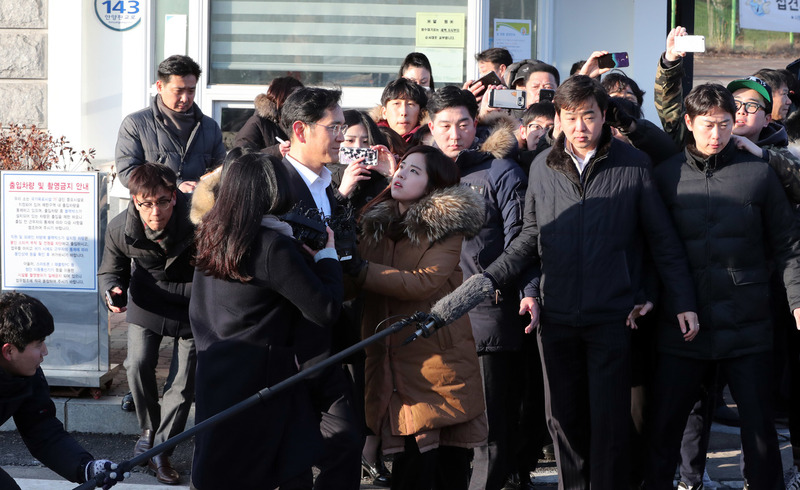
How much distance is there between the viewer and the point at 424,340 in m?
4.21

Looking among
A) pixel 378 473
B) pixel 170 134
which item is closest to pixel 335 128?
pixel 378 473

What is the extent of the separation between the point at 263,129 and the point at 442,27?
296cm

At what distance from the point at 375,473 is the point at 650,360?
63.4 inches

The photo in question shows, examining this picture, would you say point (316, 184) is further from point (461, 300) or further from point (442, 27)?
point (442, 27)

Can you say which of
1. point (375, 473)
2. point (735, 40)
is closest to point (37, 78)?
point (375, 473)

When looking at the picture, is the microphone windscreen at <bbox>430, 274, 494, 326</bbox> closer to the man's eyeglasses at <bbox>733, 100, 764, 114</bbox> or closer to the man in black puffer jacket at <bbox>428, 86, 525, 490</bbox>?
the man in black puffer jacket at <bbox>428, 86, 525, 490</bbox>

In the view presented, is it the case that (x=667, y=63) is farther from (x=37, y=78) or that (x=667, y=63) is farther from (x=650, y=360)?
(x=37, y=78)

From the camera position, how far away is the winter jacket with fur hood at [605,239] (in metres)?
4.40

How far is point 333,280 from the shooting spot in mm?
3592

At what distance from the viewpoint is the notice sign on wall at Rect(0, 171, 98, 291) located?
5832 millimetres

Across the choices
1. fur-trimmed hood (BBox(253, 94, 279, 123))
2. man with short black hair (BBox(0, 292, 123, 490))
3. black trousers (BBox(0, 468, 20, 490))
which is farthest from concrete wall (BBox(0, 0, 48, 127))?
black trousers (BBox(0, 468, 20, 490))

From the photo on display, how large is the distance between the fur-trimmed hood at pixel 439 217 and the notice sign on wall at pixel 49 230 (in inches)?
90.4

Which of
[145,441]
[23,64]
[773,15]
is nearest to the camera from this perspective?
[145,441]

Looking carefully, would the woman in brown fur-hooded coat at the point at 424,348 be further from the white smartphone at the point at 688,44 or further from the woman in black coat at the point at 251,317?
the white smartphone at the point at 688,44
